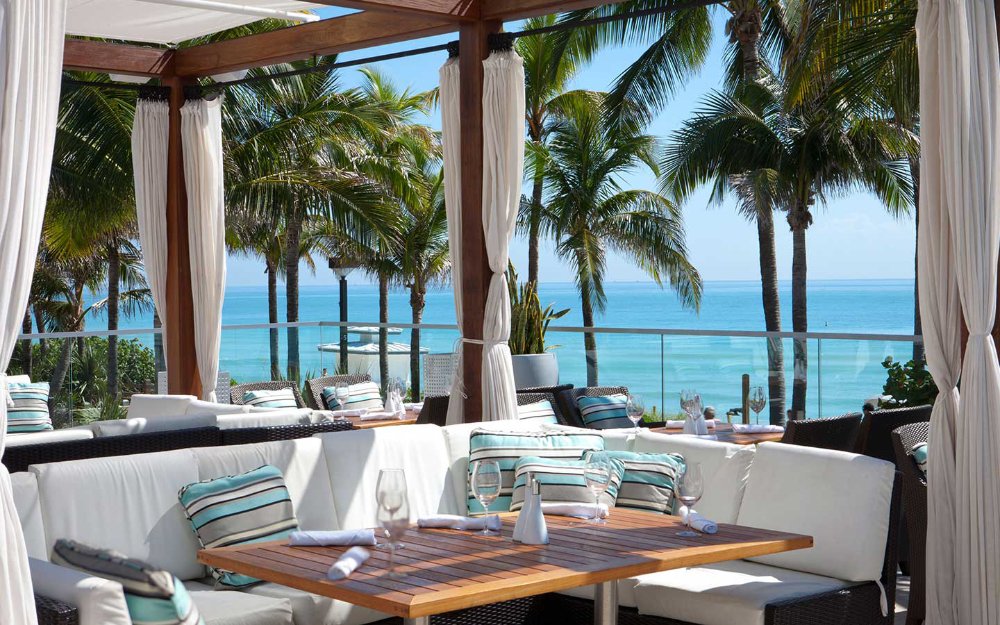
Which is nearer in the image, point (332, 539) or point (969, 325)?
point (332, 539)

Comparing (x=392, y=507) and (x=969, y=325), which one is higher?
(x=969, y=325)

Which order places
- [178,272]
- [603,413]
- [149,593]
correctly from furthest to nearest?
1. [178,272]
2. [603,413]
3. [149,593]

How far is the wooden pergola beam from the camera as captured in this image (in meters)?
7.14

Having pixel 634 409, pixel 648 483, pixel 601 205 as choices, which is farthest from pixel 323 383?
pixel 601 205

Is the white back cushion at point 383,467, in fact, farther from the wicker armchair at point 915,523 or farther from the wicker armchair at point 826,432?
the wicker armchair at point 915,523

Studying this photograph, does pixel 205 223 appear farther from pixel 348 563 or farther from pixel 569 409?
pixel 348 563

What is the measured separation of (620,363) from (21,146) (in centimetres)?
683

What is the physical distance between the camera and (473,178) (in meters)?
6.89

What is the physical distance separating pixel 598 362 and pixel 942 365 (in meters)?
5.20

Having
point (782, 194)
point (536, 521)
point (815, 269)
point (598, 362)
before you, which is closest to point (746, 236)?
point (815, 269)

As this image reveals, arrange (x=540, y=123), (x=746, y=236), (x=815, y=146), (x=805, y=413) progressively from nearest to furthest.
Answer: (x=805, y=413), (x=815, y=146), (x=540, y=123), (x=746, y=236)

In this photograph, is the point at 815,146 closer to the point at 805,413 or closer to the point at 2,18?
the point at 805,413

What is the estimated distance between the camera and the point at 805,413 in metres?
8.32

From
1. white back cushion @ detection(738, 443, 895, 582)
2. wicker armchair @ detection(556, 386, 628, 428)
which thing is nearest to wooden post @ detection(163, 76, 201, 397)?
wicker armchair @ detection(556, 386, 628, 428)
